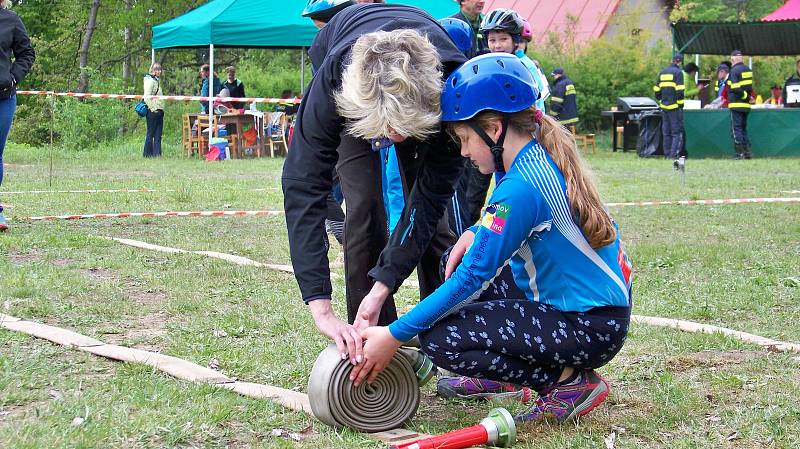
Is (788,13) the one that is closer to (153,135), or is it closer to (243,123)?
(243,123)

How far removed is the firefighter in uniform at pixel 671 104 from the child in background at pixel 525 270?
1749 centimetres

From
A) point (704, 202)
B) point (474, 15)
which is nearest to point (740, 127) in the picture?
point (704, 202)

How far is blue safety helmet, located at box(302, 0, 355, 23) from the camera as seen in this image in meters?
4.88

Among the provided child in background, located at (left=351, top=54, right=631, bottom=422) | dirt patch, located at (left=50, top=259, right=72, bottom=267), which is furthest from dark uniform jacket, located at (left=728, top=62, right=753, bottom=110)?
child in background, located at (left=351, top=54, right=631, bottom=422)

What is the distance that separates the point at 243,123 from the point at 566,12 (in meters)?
17.9

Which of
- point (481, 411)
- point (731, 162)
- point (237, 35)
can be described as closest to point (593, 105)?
point (731, 162)

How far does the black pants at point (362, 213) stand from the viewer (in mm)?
3586

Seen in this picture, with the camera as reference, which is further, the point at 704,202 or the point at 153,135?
the point at 153,135

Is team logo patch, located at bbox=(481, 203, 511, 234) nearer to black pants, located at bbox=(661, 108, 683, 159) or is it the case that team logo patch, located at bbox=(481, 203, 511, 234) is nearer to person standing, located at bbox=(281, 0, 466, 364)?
Result: person standing, located at bbox=(281, 0, 466, 364)

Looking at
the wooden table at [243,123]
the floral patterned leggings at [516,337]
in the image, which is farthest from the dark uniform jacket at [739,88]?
the floral patterned leggings at [516,337]

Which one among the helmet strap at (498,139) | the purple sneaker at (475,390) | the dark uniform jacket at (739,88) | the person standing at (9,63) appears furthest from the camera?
the dark uniform jacket at (739,88)

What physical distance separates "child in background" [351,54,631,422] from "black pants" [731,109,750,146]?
713 inches

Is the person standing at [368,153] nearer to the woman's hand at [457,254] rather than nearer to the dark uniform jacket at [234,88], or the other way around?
the woman's hand at [457,254]

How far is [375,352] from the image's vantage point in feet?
10.9
